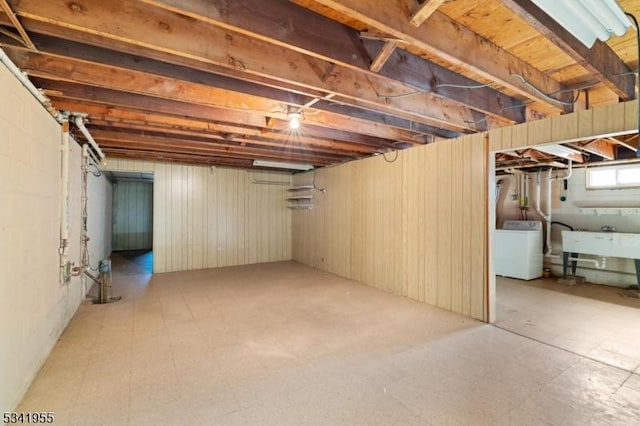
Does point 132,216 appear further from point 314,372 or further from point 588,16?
point 588,16

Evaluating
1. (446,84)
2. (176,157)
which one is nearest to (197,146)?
(176,157)

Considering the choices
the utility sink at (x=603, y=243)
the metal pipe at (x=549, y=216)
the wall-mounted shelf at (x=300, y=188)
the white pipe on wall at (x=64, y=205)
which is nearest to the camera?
the white pipe on wall at (x=64, y=205)

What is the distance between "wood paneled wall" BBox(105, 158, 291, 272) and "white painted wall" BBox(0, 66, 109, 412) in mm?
3177

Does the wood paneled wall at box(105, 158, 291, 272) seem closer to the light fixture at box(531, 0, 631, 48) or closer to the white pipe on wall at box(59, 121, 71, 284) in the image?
the white pipe on wall at box(59, 121, 71, 284)

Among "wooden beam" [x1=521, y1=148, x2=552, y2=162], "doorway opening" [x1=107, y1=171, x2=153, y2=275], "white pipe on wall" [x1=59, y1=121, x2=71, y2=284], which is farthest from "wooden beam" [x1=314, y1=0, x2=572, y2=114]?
"doorway opening" [x1=107, y1=171, x2=153, y2=275]

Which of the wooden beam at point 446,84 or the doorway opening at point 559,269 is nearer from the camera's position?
the wooden beam at point 446,84

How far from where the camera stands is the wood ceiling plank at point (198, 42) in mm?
1518

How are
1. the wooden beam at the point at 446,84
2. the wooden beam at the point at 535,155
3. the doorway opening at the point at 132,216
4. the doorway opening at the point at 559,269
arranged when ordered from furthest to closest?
the doorway opening at the point at 132,216, the wooden beam at the point at 535,155, the doorway opening at the point at 559,269, the wooden beam at the point at 446,84

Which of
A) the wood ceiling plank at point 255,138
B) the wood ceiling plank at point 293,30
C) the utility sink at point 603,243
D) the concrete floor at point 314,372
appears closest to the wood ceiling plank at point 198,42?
the wood ceiling plank at point 293,30

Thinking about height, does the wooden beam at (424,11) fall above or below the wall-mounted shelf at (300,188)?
above

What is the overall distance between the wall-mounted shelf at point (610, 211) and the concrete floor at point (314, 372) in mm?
3800

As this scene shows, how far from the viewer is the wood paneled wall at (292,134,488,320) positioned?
11.2ft

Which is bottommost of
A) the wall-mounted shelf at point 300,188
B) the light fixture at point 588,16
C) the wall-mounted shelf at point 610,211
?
the wall-mounted shelf at point 610,211

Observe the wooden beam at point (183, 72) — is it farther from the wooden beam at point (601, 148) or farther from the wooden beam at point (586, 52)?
the wooden beam at point (601, 148)
